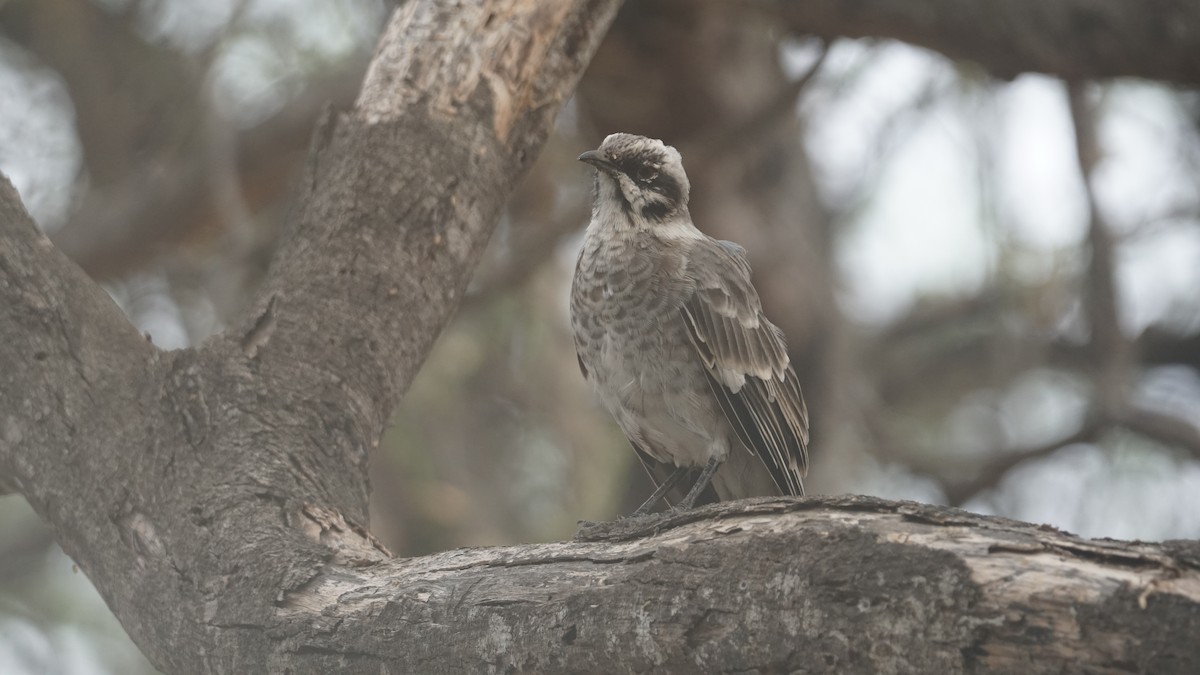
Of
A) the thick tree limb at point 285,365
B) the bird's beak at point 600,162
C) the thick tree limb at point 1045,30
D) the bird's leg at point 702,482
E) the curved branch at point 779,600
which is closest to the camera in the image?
the curved branch at point 779,600

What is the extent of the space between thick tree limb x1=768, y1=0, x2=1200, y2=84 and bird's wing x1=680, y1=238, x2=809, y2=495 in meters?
2.04

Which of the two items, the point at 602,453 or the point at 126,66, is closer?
the point at 126,66

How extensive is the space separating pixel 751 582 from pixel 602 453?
6.73 metres

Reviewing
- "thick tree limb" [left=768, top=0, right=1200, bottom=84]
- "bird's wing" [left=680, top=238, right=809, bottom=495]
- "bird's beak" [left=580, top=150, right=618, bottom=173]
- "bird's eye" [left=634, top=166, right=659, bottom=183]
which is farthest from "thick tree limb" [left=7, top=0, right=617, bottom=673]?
"thick tree limb" [left=768, top=0, right=1200, bottom=84]

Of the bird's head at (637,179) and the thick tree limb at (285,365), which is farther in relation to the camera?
the bird's head at (637,179)

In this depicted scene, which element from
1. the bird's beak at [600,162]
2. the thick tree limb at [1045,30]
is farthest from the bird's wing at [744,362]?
the thick tree limb at [1045,30]

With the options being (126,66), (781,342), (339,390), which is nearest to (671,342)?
(781,342)

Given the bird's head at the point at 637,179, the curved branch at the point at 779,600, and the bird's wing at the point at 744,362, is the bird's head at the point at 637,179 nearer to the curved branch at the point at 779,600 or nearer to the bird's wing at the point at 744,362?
the bird's wing at the point at 744,362

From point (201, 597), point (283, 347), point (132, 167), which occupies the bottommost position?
point (201, 597)

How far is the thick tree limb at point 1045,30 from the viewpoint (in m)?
5.20

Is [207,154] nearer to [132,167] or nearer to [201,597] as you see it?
[132,167]

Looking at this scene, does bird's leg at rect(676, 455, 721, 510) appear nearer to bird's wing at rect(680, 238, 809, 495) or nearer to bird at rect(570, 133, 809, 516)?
bird at rect(570, 133, 809, 516)

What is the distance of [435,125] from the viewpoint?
4219mm

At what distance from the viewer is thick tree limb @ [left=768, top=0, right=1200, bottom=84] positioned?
17.0 ft
